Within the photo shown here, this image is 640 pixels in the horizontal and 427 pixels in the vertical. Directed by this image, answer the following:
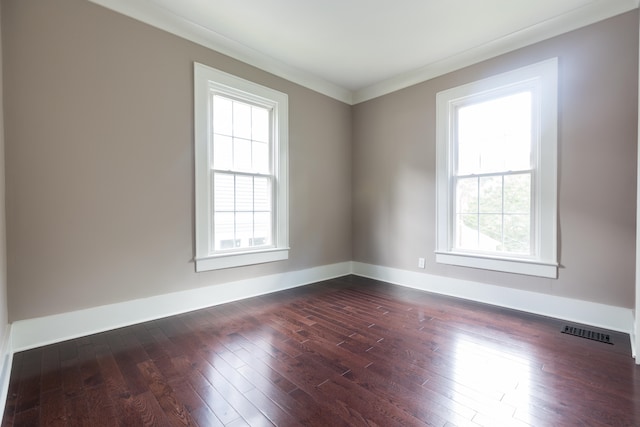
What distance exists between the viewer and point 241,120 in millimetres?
3434

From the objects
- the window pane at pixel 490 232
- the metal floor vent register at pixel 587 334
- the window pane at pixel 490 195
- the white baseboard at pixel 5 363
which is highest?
the window pane at pixel 490 195

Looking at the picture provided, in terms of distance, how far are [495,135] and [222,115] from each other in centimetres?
306

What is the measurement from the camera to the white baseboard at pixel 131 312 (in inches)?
86.3

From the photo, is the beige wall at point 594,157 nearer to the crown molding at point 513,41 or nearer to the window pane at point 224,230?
the crown molding at point 513,41

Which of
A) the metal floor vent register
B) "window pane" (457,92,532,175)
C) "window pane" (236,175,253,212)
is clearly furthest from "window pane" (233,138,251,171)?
the metal floor vent register

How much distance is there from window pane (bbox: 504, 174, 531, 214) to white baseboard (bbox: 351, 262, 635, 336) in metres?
0.86

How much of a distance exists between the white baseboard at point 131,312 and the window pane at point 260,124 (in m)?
1.72

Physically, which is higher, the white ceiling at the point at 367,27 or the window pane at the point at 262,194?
the white ceiling at the point at 367,27

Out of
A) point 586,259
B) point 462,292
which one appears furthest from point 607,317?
point 462,292

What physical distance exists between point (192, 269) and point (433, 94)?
3.51m

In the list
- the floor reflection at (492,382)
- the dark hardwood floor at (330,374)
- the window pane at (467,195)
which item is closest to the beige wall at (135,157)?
the dark hardwood floor at (330,374)

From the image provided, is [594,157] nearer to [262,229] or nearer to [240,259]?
[262,229]

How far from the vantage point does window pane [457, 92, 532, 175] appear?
307 cm

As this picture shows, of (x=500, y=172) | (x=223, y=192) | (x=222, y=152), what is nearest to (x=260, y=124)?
(x=222, y=152)
